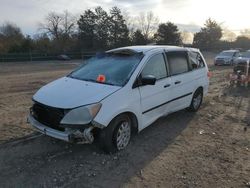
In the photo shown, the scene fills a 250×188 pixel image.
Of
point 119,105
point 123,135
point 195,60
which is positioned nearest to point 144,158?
point 123,135

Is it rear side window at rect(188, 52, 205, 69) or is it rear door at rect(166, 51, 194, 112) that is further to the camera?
rear side window at rect(188, 52, 205, 69)

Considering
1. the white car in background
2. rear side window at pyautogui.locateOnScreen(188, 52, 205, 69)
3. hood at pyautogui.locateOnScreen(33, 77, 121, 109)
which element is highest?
rear side window at pyautogui.locateOnScreen(188, 52, 205, 69)

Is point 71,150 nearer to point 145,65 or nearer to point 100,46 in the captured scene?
point 145,65

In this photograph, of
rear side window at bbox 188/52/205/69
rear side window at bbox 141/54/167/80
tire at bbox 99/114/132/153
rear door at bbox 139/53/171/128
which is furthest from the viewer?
rear side window at bbox 188/52/205/69

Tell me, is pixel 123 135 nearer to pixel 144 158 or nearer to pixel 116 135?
pixel 116 135

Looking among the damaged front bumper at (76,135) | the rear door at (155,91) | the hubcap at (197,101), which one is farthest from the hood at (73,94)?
the hubcap at (197,101)

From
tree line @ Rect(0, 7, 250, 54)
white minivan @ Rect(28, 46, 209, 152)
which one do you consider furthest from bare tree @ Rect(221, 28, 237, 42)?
white minivan @ Rect(28, 46, 209, 152)

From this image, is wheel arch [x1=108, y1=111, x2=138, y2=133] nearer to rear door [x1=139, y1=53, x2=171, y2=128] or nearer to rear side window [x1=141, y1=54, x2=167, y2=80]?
rear door [x1=139, y1=53, x2=171, y2=128]

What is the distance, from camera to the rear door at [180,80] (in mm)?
6770

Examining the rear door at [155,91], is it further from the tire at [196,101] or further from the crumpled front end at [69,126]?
the tire at [196,101]

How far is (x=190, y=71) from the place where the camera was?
298 inches

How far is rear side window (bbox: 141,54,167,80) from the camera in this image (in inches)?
236

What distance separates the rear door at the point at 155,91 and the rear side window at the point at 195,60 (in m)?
1.48

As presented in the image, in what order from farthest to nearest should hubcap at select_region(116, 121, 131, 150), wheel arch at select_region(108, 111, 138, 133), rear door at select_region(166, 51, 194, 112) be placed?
1. rear door at select_region(166, 51, 194, 112)
2. wheel arch at select_region(108, 111, 138, 133)
3. hubcap at select_region(116, 121, 131, 150)
